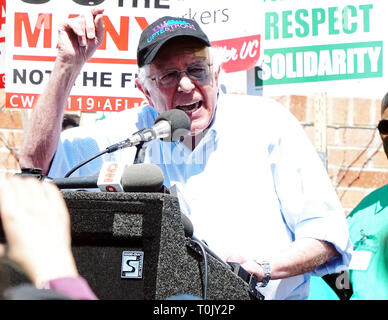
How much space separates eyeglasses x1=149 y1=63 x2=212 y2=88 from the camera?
9.09ft

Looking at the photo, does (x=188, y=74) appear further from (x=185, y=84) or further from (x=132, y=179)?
(x=132, y=179)

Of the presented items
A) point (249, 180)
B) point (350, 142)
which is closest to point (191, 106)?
point (249, 180)

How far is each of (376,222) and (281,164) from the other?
1.22 meters

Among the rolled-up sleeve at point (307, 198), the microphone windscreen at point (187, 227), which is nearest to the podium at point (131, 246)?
the microphone windscreen at point (187, 227)

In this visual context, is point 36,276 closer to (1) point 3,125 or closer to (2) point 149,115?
(2) point 149,115

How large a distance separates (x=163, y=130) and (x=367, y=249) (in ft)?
5.93

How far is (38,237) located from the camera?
85 centimetres

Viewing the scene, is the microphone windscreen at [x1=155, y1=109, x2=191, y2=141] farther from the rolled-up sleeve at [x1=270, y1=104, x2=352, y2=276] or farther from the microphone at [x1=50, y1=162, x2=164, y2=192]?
the rolled-up sleeve at [x1=270, y1=104, x2=352, y2=276]

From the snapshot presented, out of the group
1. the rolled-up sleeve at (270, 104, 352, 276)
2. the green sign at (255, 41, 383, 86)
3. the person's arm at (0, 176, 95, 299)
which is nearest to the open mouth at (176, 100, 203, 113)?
the rolled-up sleeve at (270, 104, 352, 276)

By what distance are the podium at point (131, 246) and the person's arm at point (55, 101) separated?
1122 millimetres

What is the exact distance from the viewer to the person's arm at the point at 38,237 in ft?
2.77

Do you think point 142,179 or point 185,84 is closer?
point 142,179
